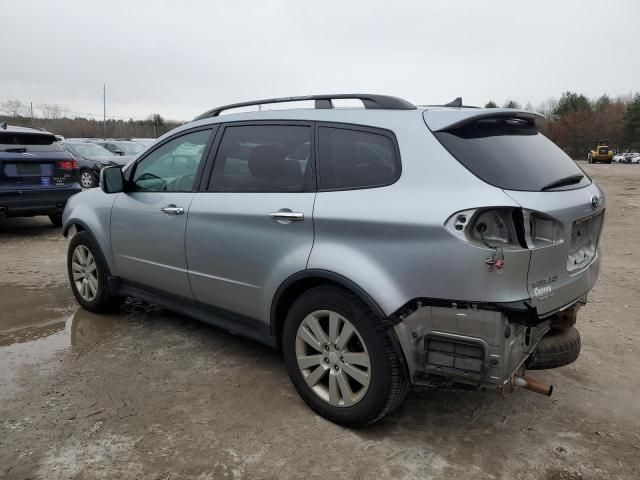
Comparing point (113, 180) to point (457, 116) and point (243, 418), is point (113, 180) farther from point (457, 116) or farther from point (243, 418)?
point (457, 116)

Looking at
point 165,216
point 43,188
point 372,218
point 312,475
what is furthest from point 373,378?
point 43,188

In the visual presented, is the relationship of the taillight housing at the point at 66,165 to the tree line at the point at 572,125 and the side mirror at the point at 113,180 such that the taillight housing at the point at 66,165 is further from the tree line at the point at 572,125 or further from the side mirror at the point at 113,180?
the tree line at the point at 572,125

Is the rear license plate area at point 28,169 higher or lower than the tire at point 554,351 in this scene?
higher

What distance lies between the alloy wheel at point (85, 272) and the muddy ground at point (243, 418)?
13.5 inches

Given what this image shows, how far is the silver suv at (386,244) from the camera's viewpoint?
2.35 m

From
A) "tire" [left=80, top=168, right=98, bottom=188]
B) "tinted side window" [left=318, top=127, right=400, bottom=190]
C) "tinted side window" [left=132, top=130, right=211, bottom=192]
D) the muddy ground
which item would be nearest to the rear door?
"tinted side window" [left=318, top=127, right=400, bottom=190]

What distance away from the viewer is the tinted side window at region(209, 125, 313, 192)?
3078mm

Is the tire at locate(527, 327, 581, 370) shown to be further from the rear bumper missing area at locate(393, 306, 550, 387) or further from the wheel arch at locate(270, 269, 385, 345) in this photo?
the wheel arch at locate(270, 269, 385, 345)

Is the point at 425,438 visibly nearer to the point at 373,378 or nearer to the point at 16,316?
the point at 373,378

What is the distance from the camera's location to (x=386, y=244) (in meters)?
2.54

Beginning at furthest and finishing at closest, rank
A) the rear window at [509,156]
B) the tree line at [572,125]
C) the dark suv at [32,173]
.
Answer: the tree line at [572,125] < the dark suv at [32,173] < the rear window at [509,156]

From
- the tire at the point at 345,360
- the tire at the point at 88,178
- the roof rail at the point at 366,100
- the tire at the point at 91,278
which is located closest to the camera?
the tire at the point at 345,360

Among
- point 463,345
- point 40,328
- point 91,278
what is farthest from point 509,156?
point 40,328

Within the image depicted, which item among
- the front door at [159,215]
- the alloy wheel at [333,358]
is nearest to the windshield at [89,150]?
the front door at [159,215]
